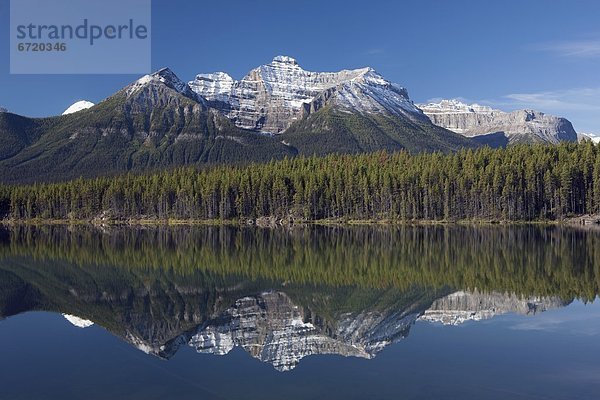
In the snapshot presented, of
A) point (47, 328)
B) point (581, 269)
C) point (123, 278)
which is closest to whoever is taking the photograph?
point (47, 328)

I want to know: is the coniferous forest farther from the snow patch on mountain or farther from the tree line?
the snow patch on mountain

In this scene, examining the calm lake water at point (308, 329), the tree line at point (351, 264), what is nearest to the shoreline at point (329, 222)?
the tree line at point (351, 264)

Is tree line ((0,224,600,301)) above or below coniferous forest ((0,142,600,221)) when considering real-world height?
below

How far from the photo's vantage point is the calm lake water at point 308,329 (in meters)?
22.7

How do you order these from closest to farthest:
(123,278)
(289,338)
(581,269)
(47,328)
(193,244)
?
(289,338) → (47,328) → (581,269) → (123,278) → (193,244)

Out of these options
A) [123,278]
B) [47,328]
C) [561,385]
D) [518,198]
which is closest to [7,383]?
[47,328]

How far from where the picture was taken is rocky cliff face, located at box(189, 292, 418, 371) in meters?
27.7

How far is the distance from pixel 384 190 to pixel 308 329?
4923 inches

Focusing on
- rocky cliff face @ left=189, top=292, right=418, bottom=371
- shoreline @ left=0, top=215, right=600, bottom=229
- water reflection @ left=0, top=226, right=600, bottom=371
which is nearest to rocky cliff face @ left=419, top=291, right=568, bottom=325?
water reflection @ left=0, top=226, right=600, bottom=371

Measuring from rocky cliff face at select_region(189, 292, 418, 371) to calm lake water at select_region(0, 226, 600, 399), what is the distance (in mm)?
113

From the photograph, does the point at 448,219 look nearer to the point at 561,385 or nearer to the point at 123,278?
the point at 123,278

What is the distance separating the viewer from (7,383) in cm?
2362

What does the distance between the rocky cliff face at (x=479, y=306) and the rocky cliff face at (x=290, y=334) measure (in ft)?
6.27

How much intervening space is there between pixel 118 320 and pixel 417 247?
51.1 metres
